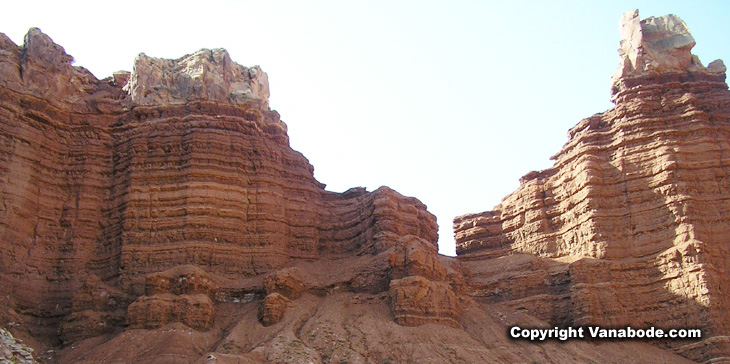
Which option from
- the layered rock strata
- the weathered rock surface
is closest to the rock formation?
the layered rock strata

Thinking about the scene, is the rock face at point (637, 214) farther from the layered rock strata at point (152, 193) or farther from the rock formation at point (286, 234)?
the layered rock strata at point (152, 193)

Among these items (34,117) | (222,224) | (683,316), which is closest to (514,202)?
(683,316)

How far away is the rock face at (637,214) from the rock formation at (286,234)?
4.0 inches

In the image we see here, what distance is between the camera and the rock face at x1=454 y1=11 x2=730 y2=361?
127ft

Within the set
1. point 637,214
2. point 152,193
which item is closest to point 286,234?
point 152,193

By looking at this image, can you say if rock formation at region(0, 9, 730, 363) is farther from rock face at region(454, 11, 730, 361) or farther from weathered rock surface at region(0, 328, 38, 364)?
weathered rock surface at region(0, 328, 38, 364)

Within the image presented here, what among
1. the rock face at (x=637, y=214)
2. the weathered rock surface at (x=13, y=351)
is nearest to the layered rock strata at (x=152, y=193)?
the weathered rock surface at (x=13, y=351)

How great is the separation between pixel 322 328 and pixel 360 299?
11.9 ft

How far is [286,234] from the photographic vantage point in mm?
44094

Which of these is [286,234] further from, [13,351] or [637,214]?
[637,214]

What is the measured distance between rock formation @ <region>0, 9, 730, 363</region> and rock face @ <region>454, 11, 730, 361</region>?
101mm

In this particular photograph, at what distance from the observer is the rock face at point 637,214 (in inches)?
1522

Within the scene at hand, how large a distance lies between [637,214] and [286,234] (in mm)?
17583

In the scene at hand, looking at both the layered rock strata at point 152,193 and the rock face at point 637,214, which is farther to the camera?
the layered rock strata at point 152,193
